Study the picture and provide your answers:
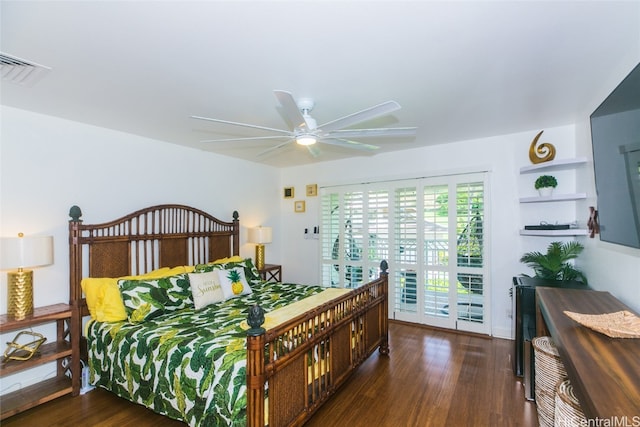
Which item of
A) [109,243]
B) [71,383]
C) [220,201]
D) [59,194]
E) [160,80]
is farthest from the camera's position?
[220,201]

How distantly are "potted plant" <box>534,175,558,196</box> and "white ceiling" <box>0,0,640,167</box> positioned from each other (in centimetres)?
67

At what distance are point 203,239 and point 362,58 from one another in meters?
3.16

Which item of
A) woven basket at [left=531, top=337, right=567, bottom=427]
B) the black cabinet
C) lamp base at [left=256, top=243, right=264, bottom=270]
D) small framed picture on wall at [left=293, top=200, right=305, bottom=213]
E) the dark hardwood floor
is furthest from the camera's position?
small framed picture on wall at [left=293, top=200, right=305, bottom=213]

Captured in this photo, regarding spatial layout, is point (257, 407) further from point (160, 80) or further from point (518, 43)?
point (518, 43)

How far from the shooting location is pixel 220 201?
4457mm

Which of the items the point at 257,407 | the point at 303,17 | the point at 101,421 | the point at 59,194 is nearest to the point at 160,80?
the point at 303,17

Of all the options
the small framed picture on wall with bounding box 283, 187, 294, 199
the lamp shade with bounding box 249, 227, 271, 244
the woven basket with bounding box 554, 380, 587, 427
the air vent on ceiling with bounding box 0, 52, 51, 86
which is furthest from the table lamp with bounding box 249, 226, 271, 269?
the woven basket with bounding box 554, 380, 587, 427

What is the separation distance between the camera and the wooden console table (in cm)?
94

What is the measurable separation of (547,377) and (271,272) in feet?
12.8

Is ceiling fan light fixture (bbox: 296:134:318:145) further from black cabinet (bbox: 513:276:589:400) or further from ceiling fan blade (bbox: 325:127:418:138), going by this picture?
black cabinet (bbox: 513:276:589:400)

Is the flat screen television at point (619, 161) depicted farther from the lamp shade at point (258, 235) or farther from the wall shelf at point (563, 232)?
the lamp shade at point (258, 235)

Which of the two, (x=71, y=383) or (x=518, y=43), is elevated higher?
(x=518, y=43)

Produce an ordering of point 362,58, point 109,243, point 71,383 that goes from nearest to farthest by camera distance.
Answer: point 362,58 → point 71,383 → point 109,243

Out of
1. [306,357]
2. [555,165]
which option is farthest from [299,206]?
[555,165]
